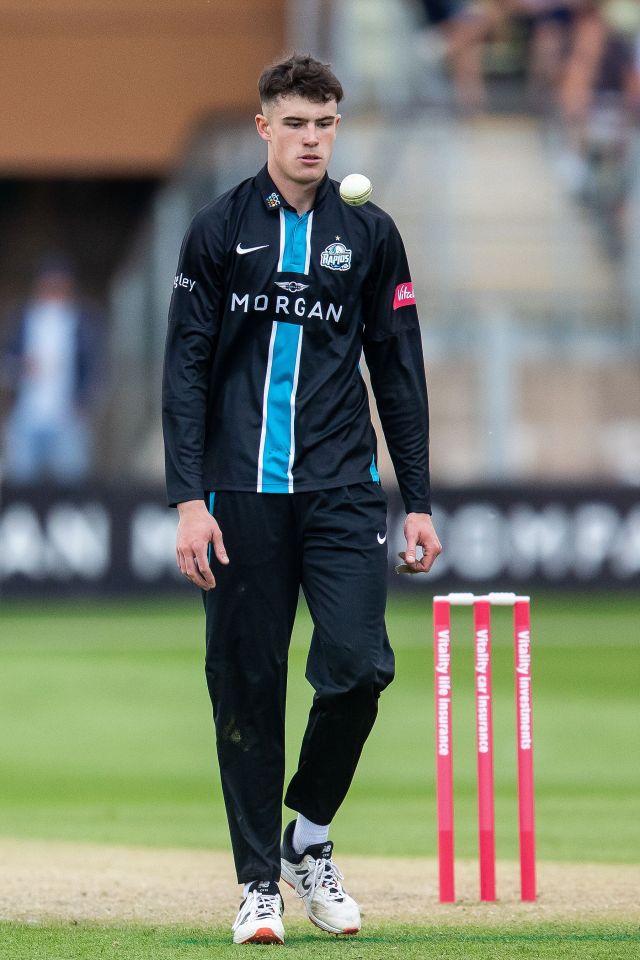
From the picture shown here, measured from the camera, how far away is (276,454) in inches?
211

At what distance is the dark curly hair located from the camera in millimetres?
5266

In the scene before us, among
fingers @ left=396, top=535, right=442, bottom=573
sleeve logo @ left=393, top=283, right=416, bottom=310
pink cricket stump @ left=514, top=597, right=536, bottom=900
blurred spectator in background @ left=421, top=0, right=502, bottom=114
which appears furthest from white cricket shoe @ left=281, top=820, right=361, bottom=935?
blurred spectator in background @ left=421, top=0, right=502, bottom=114

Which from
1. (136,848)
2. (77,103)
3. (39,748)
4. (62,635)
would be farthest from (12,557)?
(136,848)

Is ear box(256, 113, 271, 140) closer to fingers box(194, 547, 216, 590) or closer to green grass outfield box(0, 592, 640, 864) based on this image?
fingers box(194, 547, 216, 590)

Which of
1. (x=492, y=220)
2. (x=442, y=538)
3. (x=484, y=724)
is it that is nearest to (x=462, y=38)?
(x=492, y=220)

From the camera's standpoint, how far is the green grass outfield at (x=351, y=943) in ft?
16.8

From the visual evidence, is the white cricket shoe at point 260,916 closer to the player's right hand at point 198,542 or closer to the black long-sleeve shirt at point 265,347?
the player's right hand at point 198,542

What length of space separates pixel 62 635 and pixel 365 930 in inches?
353

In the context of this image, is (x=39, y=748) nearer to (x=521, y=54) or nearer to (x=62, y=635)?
(x=62, y=635)

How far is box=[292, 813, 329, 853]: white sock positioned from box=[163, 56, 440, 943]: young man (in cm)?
17

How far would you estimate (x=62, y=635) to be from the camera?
562 inches

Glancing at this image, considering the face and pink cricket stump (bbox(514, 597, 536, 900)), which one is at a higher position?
the face

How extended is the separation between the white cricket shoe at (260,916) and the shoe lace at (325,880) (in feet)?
0.52

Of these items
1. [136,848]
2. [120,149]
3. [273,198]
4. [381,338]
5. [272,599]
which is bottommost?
[136,848]
